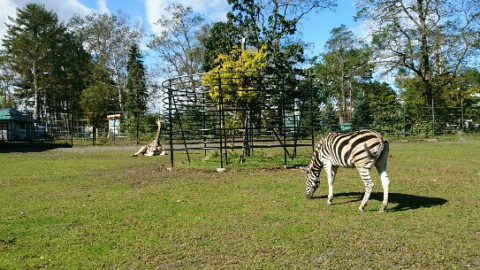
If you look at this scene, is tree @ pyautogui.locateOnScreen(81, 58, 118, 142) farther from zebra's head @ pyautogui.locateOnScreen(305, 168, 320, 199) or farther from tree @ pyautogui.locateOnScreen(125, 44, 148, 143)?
zebra's head @ pyautogui.locateOnScreen(305, 168, 320, 199)

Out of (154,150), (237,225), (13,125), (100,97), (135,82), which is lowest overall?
(237,225)

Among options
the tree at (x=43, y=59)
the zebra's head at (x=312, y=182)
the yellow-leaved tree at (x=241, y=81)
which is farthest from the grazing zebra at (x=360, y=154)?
the tree at (x=43, y=59)

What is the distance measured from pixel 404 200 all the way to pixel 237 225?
12.8 ft

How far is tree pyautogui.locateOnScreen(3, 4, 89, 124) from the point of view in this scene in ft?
170

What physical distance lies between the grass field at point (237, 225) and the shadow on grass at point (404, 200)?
2 centimetres

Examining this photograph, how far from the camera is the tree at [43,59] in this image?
5184 centimetres

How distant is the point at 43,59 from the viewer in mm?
52875

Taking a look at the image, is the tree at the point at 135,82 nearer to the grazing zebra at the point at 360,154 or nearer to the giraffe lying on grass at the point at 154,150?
the giraffe lying on grass at the point at 154,150

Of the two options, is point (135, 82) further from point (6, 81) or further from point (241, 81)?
point (241, 81)

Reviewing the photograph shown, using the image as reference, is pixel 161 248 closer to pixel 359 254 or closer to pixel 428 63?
pixel 359 254

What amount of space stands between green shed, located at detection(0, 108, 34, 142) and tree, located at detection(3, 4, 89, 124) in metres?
10.8

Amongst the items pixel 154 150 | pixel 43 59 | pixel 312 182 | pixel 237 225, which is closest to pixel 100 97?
pixel 43 59

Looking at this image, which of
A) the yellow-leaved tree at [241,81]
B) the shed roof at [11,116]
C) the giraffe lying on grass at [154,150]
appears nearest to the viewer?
the yellow-leaved tree at [241,81]

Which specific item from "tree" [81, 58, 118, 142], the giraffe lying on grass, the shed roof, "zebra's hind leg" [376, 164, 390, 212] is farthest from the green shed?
"zebra's hind leg" [376, 164, 390, 212]
